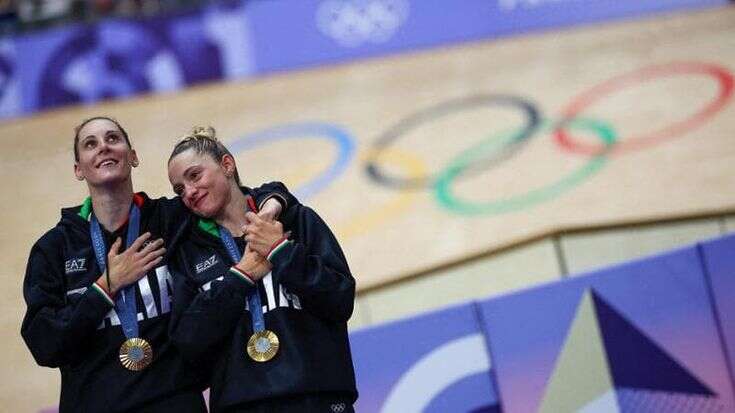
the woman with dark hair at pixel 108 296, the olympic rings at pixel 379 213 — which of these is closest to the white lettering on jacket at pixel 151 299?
the woman with dark hair at pixel 108 296

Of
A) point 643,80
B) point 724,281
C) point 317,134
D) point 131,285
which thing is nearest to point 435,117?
point 317,134

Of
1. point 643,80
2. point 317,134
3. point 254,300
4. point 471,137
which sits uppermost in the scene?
point 317,134

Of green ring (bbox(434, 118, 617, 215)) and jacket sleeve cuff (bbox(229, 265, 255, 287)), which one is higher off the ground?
green ring (bbox(434, 118, 617, 215))

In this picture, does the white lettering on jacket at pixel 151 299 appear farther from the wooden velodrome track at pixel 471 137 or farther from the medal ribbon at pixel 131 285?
the wooden velodrome track at pixel 471 137

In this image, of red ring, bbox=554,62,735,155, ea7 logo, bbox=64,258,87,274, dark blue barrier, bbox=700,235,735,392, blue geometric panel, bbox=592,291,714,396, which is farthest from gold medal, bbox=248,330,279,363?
red ring, bbox=554,62,735,155

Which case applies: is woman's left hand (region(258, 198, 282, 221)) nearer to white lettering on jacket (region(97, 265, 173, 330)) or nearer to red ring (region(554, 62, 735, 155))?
white lettering on jacket (region(97, 265, 173, 330))

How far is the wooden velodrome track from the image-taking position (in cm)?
807

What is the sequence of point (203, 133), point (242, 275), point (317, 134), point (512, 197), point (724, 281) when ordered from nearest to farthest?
point (242, 275), point (203, 133), point (724, 281), point (512, 197), point (317, 134)

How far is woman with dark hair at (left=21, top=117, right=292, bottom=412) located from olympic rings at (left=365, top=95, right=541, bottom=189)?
237 inches

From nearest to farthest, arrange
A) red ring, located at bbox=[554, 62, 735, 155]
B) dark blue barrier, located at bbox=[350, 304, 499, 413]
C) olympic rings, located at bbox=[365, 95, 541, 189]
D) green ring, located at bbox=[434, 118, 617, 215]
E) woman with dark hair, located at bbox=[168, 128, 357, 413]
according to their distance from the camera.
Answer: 1. woman with dark hair, located at bbox=[168, 128, 357, 413]
2. dark blue barrier, located at bbox=[350, 304, 499, 413]
3. green ring, located at bbox=[434, 118, 617, 215]
4. red ring, located at bbox=[554, 62, 735, 155]
5. olympic rings, located at bbox=[365, 95, 541, 189]

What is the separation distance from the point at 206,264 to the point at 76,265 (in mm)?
380

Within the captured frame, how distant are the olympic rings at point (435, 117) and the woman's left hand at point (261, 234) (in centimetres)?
614

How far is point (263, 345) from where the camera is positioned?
312 cm

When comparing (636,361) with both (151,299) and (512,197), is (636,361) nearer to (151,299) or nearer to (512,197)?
(151,299)
